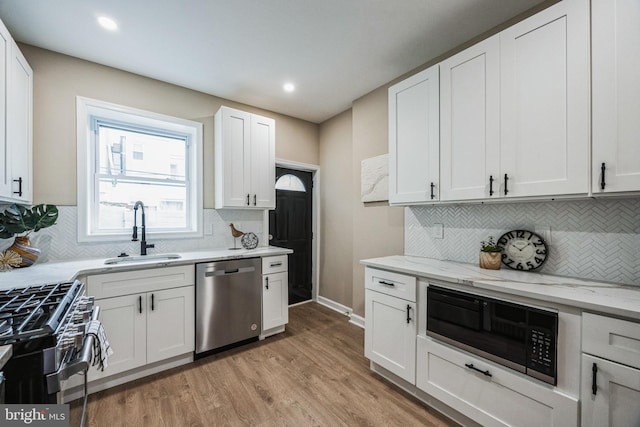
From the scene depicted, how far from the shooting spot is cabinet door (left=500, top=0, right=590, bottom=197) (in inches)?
56.1

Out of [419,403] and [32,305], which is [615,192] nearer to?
[419,403]

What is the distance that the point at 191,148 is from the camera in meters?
3.12

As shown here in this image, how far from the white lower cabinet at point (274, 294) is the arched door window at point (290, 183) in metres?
1.28

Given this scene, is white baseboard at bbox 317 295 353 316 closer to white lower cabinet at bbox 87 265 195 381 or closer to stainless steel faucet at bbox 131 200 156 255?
white lower cabinet at bbox 87 265 195 381

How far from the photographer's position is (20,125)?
6.40 ft

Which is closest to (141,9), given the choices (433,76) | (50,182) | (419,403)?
(50,182)

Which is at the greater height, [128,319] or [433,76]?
[433,76]

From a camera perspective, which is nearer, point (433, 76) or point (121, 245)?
point (433, 76)

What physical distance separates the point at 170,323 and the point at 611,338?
9.44 ft

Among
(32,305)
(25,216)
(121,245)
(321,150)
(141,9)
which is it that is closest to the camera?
(32,305)

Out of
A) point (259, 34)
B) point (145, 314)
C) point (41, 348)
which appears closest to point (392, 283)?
point (41, 348)

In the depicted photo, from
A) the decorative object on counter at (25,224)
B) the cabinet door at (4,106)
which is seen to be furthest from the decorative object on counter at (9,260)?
the cabinet door at (4,106)

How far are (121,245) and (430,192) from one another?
295 cm

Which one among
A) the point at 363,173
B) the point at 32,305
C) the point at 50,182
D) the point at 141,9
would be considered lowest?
the point at 32,305
